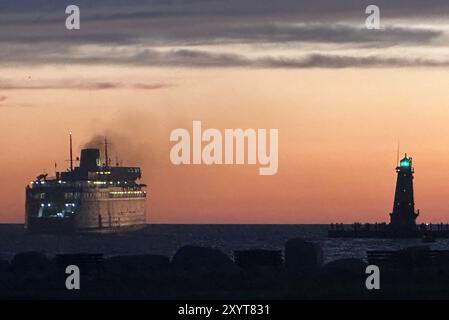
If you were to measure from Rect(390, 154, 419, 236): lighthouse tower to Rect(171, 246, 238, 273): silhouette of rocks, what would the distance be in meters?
70.8

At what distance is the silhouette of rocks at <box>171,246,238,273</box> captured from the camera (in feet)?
160

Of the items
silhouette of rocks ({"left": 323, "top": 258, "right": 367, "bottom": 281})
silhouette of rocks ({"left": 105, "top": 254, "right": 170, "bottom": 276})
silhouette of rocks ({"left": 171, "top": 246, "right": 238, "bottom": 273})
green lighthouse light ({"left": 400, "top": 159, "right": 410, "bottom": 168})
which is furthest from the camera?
green lighthouse light ({"left": 400, "top": 159, "right": 410, "bottom": 168})

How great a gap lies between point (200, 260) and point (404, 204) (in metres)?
77.2

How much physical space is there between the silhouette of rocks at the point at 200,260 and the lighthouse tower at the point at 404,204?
70.8 meters

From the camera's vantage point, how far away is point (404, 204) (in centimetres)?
12512

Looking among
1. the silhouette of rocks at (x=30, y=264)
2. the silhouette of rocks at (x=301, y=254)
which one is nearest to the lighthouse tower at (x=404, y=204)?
the silhouette of rocks at (x=301, y=254)

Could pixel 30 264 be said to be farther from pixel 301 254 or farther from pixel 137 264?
pixel 301 254

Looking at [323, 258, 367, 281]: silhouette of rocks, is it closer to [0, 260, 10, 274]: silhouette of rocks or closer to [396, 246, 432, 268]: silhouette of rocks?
[396, 246, 432, 268]: silhouette of rocks

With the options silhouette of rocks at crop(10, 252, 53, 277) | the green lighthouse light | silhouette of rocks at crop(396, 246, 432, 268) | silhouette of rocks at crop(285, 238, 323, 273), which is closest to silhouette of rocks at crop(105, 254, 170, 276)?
silhouette of rocks at crop(10, 252, 53, 277)

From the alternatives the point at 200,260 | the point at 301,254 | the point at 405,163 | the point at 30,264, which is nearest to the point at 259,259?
the point at 200,260

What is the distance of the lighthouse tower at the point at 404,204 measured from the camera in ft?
393

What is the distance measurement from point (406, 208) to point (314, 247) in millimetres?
72379

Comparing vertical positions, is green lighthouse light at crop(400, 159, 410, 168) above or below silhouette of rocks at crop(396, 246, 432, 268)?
above
